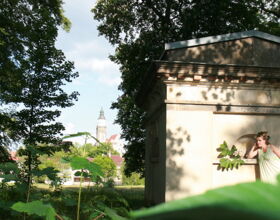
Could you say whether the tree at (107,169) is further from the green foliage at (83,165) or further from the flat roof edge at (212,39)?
the flat roof edge at (212,39)

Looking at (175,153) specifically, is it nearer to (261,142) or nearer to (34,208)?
(261,142)

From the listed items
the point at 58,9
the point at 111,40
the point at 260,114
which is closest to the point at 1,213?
the point at 260,114

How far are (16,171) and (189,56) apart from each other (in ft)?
25.3

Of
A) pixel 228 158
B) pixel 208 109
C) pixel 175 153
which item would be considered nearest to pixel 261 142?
pixel 228 158

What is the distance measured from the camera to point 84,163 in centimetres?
212

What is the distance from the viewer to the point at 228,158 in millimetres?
9781

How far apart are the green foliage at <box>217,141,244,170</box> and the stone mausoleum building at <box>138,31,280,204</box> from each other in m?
0.15

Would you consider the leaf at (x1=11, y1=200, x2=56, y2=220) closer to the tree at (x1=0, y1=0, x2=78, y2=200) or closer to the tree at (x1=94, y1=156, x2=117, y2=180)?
the tree at (x1=94, y1=156, x2=117, y2=180)

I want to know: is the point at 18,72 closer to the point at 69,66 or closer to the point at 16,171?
the point at 69,66

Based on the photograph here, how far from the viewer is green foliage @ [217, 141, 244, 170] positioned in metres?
9.66

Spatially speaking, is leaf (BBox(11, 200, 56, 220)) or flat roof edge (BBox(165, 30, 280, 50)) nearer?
leaf (BBox(11, 200, 56, 220))

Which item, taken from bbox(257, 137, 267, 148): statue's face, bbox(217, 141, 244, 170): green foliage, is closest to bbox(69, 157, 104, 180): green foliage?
bbox(217, 141, 244, 170): green foliage

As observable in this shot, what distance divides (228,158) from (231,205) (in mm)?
9971

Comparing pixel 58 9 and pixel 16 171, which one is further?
pixel 58 9
